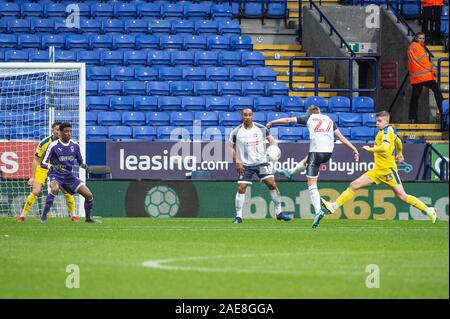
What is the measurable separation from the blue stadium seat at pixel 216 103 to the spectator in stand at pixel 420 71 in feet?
15.6

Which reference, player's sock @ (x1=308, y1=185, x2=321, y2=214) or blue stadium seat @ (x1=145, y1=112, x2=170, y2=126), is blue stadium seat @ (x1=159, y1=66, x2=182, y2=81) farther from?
player's sock @ (x1=308, y1=185, x2=321, y2=214)

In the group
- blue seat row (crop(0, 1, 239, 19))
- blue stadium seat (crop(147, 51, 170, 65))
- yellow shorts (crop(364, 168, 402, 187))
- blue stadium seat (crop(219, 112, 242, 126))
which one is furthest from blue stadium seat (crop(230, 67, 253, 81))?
yellow shorts (crop(364, 168, 402, 187))

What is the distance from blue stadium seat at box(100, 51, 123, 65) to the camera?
28.0m

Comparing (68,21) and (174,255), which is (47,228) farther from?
(68,21)

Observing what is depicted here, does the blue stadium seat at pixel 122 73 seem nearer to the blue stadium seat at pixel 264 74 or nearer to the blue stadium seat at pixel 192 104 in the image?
the blue stadium seat at pixel 192 104

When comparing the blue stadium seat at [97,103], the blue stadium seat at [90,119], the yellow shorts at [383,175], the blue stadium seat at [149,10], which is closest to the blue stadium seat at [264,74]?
the blue stadium seat at [149,10]

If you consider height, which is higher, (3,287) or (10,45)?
(10,45)

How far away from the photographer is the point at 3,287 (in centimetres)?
948

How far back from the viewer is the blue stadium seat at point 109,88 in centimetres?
2694

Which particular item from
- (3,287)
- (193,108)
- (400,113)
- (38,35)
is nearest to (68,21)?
(38,35)

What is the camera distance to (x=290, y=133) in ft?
86.4

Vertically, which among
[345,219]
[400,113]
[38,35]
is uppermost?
[38,35]

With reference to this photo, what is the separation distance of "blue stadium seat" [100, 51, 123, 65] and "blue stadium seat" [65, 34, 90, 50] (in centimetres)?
63

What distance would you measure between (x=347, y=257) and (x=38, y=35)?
17952mm
